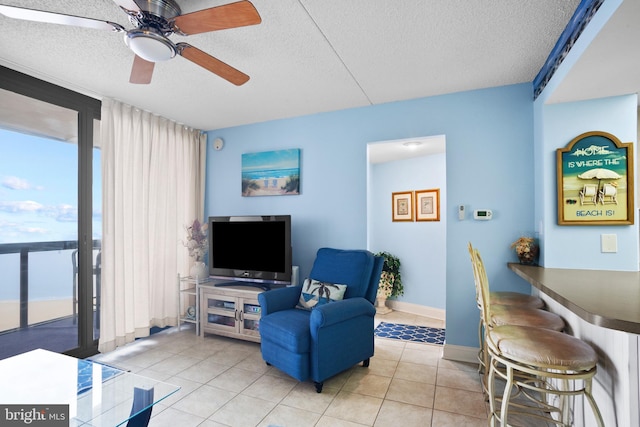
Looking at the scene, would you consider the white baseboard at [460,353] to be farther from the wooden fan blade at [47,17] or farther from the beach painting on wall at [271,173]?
the wooden fan blade at [47,17]

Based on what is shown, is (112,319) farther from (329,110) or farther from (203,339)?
(329,110)

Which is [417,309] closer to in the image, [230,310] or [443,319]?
[443,319]

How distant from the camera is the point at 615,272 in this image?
2273mm

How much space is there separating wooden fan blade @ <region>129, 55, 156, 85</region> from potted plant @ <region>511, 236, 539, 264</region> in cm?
308

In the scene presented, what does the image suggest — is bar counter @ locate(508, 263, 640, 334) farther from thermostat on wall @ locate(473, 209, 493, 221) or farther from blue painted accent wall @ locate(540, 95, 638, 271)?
thermostat on wall @ locate(473, 209, 493, 221)

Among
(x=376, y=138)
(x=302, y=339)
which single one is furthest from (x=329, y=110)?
(x=302, y=339)

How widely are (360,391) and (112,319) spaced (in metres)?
2.44

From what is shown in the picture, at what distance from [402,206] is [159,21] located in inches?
155

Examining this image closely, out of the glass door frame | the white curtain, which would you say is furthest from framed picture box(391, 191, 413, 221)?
the glass door frame

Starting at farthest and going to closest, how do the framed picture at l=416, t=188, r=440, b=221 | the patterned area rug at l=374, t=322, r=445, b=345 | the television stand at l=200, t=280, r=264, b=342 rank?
the framed picture at l=416, t=188, r=440, b=221 < the patterned area rug at l=374, t=322, r=445, b=345 < the television stand at l=200, t=280, r=264, b=342

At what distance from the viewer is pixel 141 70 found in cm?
216

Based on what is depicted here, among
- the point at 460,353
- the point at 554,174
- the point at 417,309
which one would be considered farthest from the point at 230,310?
the point at 554,174

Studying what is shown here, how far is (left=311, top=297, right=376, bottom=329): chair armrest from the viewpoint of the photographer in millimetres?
2467

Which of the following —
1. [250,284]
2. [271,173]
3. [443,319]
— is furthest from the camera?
[443,319]
